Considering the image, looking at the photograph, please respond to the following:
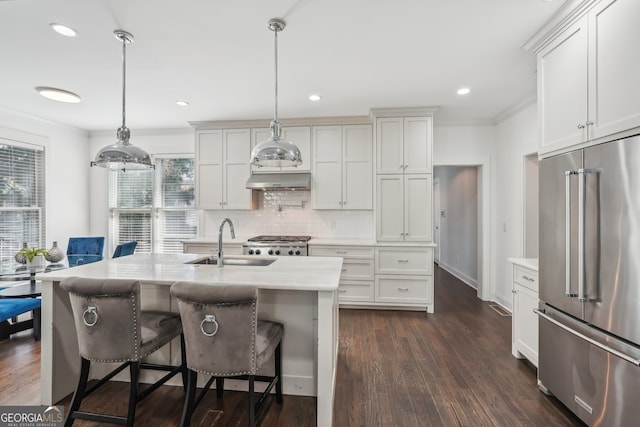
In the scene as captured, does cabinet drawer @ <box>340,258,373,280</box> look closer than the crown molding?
No

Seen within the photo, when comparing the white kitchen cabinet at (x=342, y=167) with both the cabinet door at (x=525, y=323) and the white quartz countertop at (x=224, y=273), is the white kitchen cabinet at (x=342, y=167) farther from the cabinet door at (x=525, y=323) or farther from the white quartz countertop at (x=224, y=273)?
the cabinet door at (x=525, y=323)

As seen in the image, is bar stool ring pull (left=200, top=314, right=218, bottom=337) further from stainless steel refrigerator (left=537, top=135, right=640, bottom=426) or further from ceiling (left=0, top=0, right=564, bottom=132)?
stainless steel refrigerator (left=537, top=135, right=640, bottom=426)

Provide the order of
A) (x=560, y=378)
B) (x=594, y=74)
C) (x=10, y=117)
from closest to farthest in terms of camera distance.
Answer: (x=594, y=74)
(x=560, y=378)
(x=10, y=117)

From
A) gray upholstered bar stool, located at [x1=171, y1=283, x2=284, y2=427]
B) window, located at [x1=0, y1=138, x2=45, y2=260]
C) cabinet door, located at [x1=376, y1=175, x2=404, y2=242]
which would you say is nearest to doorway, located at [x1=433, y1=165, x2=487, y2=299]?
cabinet door, located at [x1=376, y1=175, x2=404, y2=242]

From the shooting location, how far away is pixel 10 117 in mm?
3959

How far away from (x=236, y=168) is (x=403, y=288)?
9.77 feet

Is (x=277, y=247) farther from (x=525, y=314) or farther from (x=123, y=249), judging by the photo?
(x=525, y=314)

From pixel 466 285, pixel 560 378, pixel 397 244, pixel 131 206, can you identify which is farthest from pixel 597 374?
pixel 131 206

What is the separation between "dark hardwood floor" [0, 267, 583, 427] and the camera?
1929mm

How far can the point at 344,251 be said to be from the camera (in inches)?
160

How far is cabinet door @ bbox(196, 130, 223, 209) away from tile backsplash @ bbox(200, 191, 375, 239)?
1.04 ft

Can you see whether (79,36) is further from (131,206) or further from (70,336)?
(131,206)

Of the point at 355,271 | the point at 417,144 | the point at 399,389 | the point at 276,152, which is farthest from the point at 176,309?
the point at 417,144

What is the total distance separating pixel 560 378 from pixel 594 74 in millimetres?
1923
